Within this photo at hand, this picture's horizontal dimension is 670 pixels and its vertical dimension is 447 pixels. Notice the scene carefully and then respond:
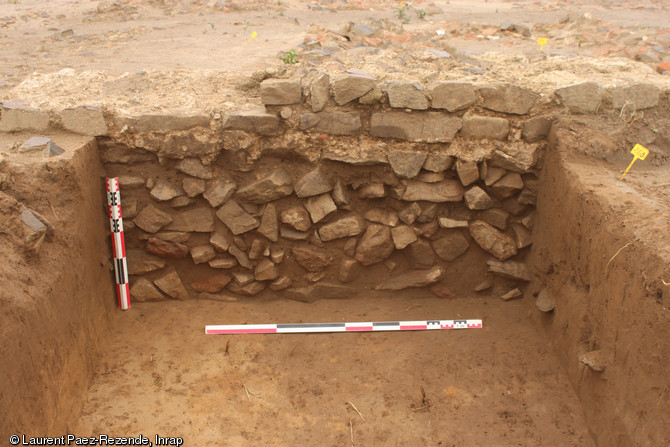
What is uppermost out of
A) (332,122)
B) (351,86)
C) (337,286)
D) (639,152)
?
(351,86)

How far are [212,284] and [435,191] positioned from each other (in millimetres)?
1848

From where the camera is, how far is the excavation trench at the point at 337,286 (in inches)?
116

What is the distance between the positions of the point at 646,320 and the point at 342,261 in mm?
2213

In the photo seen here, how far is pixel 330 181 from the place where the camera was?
4141mm

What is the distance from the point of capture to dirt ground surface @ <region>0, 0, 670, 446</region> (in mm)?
3309

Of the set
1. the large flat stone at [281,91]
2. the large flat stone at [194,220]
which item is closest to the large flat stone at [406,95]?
the large flat stone at [281,91]

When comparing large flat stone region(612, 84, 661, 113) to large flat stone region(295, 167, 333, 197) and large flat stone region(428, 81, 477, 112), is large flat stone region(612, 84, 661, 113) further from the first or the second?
large flat stone region(295, 167, 333, 197)

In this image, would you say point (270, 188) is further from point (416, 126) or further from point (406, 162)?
point (416, 126)

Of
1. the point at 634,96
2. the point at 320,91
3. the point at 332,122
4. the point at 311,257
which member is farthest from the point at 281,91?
the point at 634,96

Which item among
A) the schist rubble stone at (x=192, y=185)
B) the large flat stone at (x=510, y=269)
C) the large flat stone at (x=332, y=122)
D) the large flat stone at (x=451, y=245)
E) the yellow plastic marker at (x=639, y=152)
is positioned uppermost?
the yellow plastic marker at (x=639, y=152)

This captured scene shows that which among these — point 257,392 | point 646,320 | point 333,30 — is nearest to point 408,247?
point 257,392

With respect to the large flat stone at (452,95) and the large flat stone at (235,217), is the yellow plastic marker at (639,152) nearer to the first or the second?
the large flat stone at (452,95)

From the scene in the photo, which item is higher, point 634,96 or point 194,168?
point 634,96

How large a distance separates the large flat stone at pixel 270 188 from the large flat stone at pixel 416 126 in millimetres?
713
